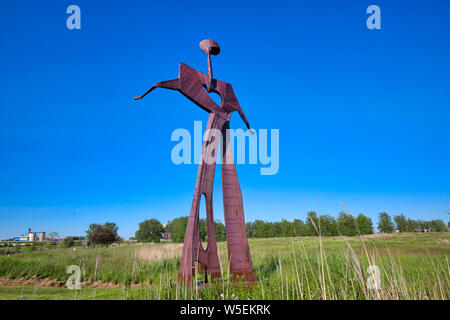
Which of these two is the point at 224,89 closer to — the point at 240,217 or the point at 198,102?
the point at 198,102

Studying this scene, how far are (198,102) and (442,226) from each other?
45688 millimetres

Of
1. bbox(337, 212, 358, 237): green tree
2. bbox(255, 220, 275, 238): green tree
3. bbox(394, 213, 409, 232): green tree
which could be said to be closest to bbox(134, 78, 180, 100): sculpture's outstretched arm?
bbox(337, 212, 358, 237): green tree

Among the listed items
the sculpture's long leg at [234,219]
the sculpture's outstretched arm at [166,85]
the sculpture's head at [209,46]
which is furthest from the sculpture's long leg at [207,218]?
the sculpture's head at [209,46]

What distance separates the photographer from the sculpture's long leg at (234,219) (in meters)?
5.73

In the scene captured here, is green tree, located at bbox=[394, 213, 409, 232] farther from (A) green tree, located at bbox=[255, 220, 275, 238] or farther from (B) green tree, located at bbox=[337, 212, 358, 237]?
(B) green tree, located at bbox=[337, 212, 358, 237]

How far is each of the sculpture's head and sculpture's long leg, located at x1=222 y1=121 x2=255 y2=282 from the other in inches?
78.2

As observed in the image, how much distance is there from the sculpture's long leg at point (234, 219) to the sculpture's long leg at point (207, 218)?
408mm

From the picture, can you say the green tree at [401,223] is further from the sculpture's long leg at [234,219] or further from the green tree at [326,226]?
the sculpture's long leg at [234,219]

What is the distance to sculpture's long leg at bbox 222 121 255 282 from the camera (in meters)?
5.73

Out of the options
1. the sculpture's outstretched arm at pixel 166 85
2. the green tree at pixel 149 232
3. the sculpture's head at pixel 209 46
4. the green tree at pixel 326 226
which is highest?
the sculpture's head at pixel 209 46

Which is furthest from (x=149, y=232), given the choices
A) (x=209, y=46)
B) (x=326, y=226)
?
(x=209, y=46)

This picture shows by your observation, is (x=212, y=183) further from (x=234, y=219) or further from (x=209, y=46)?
(x=209, y=46)
